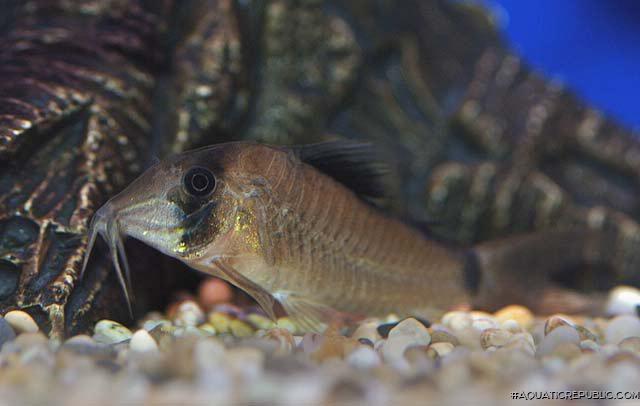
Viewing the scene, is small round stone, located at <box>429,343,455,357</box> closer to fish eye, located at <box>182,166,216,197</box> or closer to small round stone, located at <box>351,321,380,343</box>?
small round stone, located at <box>351,321,380,343</box>

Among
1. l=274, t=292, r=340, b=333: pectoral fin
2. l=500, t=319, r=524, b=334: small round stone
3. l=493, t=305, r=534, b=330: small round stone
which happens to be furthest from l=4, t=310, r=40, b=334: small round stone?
l=493, t=305, r=534, b=330: small round stone

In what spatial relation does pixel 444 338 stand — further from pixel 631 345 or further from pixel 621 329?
pixel 621 329

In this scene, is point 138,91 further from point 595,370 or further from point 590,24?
point 590,24

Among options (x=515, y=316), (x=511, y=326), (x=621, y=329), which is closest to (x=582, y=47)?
(x=515, y=316)

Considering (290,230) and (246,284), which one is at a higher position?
(290,230)

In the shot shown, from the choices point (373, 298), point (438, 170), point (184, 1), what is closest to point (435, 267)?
point (373, 298)

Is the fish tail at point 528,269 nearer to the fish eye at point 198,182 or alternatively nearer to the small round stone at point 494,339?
the small round stone at point 494,339

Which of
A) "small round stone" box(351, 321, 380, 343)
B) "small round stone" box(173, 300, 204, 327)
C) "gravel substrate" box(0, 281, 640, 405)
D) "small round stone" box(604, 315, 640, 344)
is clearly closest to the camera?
"gravel substrate" box(0, 281, 640, 405)
